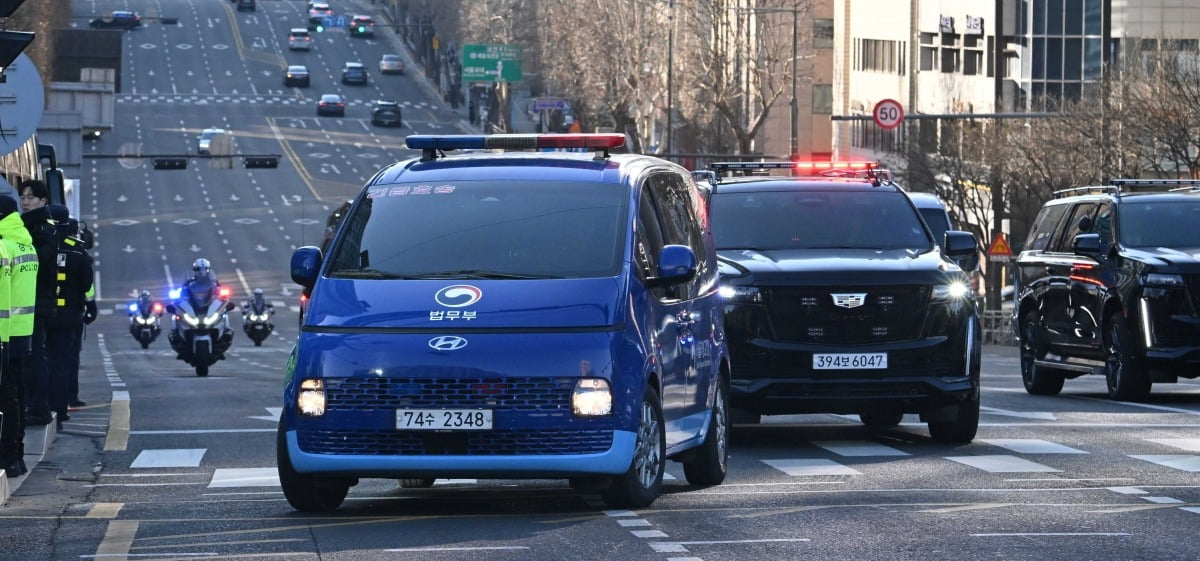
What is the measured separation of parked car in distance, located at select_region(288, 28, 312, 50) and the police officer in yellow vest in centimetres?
13394

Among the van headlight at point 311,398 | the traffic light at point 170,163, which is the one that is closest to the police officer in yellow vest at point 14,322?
the van headlight at point 311,398

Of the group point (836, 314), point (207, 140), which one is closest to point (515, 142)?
point (836, 314)

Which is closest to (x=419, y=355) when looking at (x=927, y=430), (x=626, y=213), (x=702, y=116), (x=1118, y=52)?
(x=626, y=213)

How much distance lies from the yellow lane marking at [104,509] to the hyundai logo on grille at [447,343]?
1848 mm

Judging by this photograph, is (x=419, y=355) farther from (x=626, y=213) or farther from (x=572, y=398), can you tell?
(x=626, y=213)

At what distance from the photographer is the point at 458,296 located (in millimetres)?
11680

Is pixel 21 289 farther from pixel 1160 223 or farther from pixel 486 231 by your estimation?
pixel 1160 223

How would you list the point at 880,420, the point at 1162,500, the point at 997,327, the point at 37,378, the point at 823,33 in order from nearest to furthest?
the point at 1162,500, the point at 37,378, the point at 880,420, the point at 997,327, the point at 823,33

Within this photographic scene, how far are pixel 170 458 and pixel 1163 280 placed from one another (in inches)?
358

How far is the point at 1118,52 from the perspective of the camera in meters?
74.7

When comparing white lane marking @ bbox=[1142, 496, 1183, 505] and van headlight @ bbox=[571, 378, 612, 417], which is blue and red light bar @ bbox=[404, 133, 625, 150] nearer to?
van headlight @ bbox=[571, 378, 612, 417]

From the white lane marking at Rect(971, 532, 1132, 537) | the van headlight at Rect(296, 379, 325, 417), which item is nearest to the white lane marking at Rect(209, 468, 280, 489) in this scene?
the van headlight at Rect(296, 379, 325, 417)

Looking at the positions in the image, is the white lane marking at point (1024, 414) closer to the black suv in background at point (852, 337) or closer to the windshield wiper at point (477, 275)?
the black suv in background at point (852, 337)

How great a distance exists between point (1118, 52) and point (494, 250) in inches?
2556
